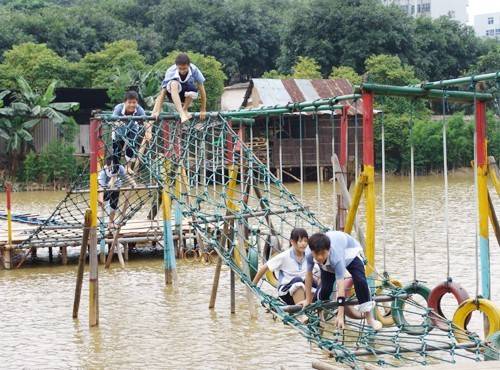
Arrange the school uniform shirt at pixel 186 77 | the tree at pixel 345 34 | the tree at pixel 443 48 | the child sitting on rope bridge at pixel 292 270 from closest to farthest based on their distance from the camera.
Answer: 1. the child sitting on rope bridge at pixel 292 270
2. the school uniform shirt at pixel 186 77
3. the tree at pixel 345 34
4. the tree at pixel 443 48

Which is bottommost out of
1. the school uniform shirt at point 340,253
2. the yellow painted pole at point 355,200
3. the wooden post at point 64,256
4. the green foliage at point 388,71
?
the wooden post at point 64,256

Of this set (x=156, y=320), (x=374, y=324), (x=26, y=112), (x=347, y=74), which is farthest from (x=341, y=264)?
(x=347, y=74)

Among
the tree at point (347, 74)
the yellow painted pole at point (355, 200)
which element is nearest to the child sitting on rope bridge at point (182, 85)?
the yellow painted pole at point (355, 200)

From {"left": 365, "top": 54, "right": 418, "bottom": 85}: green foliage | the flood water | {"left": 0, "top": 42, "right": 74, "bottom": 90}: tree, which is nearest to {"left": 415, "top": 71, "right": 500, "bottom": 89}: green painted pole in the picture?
the flood water

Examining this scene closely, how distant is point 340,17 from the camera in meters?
42.5

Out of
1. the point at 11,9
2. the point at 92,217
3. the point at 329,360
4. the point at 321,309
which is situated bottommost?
the point at 329,360

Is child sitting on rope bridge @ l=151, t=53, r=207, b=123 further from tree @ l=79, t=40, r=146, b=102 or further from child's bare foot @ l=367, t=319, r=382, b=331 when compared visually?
tree @ l=79, t=40, r=146, b=102

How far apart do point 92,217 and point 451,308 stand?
154 inches

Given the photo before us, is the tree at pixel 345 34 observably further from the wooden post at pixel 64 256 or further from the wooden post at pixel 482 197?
the wooden post at pixel 482 197

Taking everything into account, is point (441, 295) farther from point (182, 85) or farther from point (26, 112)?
point (26, 112)

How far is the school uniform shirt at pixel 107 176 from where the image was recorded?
37.1 feet

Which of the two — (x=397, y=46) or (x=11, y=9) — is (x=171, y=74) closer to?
(x=397, y=46)

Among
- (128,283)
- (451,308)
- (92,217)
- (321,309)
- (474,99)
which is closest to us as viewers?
(321,309)

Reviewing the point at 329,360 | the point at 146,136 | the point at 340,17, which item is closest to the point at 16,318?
the point at 146,136
